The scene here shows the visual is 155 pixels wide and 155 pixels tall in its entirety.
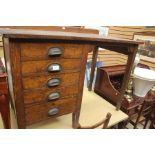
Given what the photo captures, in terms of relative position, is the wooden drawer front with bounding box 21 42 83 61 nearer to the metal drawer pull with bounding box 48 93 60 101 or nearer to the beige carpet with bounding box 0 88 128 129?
the metal drawer pull with bounding box 48 93 60 101

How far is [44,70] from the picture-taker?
0.75 m

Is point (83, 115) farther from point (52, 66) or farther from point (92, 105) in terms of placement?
point (52, 66)

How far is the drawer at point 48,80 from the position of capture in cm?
73

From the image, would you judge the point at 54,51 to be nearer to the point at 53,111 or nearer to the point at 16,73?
the point at 16,73

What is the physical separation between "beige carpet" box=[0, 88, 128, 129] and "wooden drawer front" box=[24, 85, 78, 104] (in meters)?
0.27

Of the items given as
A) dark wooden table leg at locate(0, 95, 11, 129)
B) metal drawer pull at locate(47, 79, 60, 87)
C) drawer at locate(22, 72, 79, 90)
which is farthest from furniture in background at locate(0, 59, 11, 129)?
metal drawer pull at locate(47, 79, 60, 87)

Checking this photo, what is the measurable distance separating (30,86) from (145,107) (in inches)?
48.9

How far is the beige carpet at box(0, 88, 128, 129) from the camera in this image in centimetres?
103

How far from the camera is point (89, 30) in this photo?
1.87m

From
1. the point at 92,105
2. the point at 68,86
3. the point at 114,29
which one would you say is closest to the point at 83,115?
the point at 92,105

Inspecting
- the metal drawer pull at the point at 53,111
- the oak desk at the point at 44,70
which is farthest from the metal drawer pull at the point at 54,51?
the metal drawer pull at the point at 53,111

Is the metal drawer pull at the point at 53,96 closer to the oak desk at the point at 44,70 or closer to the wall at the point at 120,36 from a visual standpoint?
the oak desk at the point at 44,70

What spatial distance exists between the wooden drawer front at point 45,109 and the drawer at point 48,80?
12cm

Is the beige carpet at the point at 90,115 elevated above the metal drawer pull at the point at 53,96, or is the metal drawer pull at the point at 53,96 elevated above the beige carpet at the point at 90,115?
the metal drawer pull at the point at 53,96
